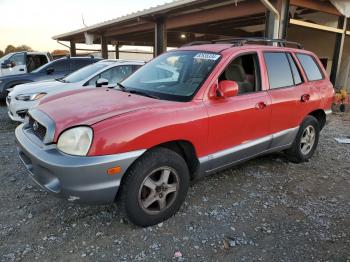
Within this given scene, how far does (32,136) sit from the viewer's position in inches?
122

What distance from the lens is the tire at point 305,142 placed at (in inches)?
185

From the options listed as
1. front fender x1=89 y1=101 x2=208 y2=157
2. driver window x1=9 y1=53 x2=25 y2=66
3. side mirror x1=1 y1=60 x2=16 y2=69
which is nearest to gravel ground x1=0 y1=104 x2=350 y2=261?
front fender x1=89 y1=101 x2=208 y2=157

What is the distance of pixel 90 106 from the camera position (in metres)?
3.02

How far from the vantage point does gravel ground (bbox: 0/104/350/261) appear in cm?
270

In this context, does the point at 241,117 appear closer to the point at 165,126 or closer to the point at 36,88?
the point at 165,126

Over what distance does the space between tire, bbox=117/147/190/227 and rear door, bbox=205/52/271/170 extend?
1.56 feet

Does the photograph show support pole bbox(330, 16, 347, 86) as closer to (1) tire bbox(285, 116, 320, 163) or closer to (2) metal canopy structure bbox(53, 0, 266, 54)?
(2) metal canopy structure bbox(53, 0, 266, 54)

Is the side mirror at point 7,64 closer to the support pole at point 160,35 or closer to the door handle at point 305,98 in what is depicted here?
the support pole at point 160,35

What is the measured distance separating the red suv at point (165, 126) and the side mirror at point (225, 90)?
0.03 ft

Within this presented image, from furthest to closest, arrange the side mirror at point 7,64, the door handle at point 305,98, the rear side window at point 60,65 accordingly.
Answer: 1. the side mirror at point 7,64
2. the rear side window at point 60,65
3. the door handle at point 305,98

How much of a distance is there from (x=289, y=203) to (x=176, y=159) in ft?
5.12

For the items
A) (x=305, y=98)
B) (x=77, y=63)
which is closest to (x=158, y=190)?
(x=305, y=98)

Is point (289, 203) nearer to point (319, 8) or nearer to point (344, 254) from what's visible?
point (344, 254)

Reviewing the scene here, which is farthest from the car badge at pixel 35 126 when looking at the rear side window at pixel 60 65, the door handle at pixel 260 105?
the rear side window at pixel 60 65
